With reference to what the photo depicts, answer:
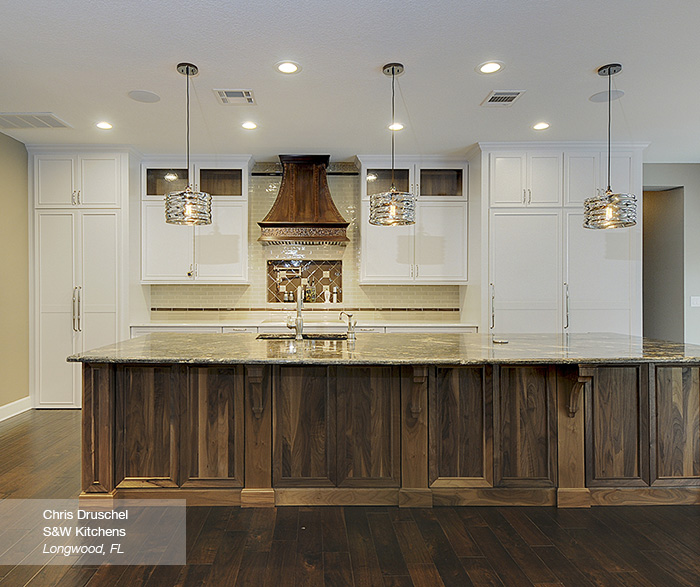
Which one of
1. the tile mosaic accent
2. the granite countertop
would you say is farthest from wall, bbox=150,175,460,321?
the granite countertop

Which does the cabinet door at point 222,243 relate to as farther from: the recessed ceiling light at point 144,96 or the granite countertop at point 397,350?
the granite countertop at point 397,350

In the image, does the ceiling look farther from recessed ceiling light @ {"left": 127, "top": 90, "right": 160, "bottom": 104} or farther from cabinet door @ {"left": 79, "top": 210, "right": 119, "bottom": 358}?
cabinet door @ {"left": 79, "top": 210, "right": 119, "bottom": 358}

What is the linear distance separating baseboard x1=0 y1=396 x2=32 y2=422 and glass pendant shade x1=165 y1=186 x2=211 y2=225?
9.86 ft

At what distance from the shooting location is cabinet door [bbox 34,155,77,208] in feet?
17.5

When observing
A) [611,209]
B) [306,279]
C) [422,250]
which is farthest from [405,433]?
[306,279]

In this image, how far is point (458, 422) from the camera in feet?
9.96

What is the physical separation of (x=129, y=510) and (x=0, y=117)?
3481 mm

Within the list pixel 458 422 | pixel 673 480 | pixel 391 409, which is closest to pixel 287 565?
pixel 391 409

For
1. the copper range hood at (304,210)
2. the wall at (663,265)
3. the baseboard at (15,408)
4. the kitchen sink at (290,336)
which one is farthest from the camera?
the wall at (663,265)

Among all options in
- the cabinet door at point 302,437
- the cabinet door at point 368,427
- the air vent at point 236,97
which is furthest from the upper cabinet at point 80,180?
the cabinet door at point 368,427

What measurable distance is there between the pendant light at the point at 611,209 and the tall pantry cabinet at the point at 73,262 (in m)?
4.39

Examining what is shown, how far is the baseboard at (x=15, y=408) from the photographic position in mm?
4918

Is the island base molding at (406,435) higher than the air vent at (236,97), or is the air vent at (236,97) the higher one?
the air vent at (236,97)

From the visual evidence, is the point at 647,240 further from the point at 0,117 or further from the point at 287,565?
the point at 0,117
